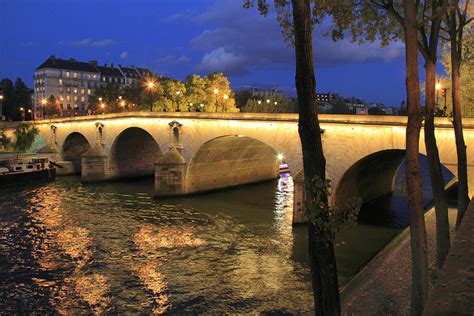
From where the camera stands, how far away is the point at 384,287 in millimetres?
13125

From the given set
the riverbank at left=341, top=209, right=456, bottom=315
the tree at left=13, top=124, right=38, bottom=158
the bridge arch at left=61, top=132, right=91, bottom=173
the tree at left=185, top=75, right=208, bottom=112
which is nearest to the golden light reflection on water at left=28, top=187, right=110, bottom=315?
the riverbank at left=341, top=209, right=456, bottom=315

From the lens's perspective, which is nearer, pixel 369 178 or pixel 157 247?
pixel 157 247

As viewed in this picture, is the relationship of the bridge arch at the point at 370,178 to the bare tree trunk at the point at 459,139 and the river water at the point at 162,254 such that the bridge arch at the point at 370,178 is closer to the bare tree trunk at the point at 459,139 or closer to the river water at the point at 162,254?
the river water at the point at 162,254

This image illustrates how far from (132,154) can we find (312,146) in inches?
1743

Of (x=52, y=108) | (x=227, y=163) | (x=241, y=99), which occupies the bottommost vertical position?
(x=227, y=163)

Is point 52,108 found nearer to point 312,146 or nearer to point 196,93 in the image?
point 196,93

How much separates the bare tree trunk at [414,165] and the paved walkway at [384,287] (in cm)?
120

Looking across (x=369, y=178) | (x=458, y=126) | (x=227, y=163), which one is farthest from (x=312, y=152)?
(x=227, y=163)

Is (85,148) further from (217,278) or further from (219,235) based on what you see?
(217,278)

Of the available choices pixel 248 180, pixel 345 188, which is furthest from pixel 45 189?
pixel 345 188

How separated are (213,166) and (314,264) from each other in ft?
107

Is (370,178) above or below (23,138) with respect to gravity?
below

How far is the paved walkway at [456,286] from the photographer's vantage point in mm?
4109

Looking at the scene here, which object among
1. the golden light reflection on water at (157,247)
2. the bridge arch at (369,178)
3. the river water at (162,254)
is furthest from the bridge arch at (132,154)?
the bridge arch at (369,178)
